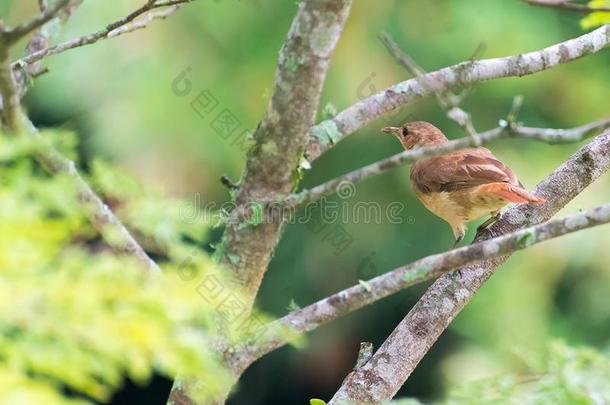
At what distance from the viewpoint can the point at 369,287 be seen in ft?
6.57

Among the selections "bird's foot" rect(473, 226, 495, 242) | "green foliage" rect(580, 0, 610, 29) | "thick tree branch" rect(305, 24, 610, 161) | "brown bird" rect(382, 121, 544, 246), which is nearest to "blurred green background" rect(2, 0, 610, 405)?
"brown bird" rect(382, 121, 544, 246)

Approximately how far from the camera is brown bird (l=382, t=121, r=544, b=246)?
3490 mm

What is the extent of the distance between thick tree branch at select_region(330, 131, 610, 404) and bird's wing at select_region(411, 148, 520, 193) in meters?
0.51

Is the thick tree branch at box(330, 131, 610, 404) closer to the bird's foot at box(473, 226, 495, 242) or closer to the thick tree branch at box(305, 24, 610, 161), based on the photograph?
the bird's foot at box(473, 226, 495, 242)

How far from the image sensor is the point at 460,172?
3.68 metres

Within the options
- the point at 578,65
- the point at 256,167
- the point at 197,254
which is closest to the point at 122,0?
the point at 578,65

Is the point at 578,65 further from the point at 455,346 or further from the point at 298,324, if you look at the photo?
the point at 298,324

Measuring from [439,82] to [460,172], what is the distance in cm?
139

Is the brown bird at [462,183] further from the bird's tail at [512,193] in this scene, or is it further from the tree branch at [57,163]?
the tree branch at [57,163]

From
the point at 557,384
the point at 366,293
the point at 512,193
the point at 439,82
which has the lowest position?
the point at 557,384

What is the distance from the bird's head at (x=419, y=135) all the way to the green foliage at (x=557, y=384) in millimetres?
2545

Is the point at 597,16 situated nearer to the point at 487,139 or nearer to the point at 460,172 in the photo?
the point at 487,139

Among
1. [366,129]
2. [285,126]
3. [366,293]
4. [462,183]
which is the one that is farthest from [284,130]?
[366,129]

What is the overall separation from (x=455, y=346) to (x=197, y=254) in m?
5.08
